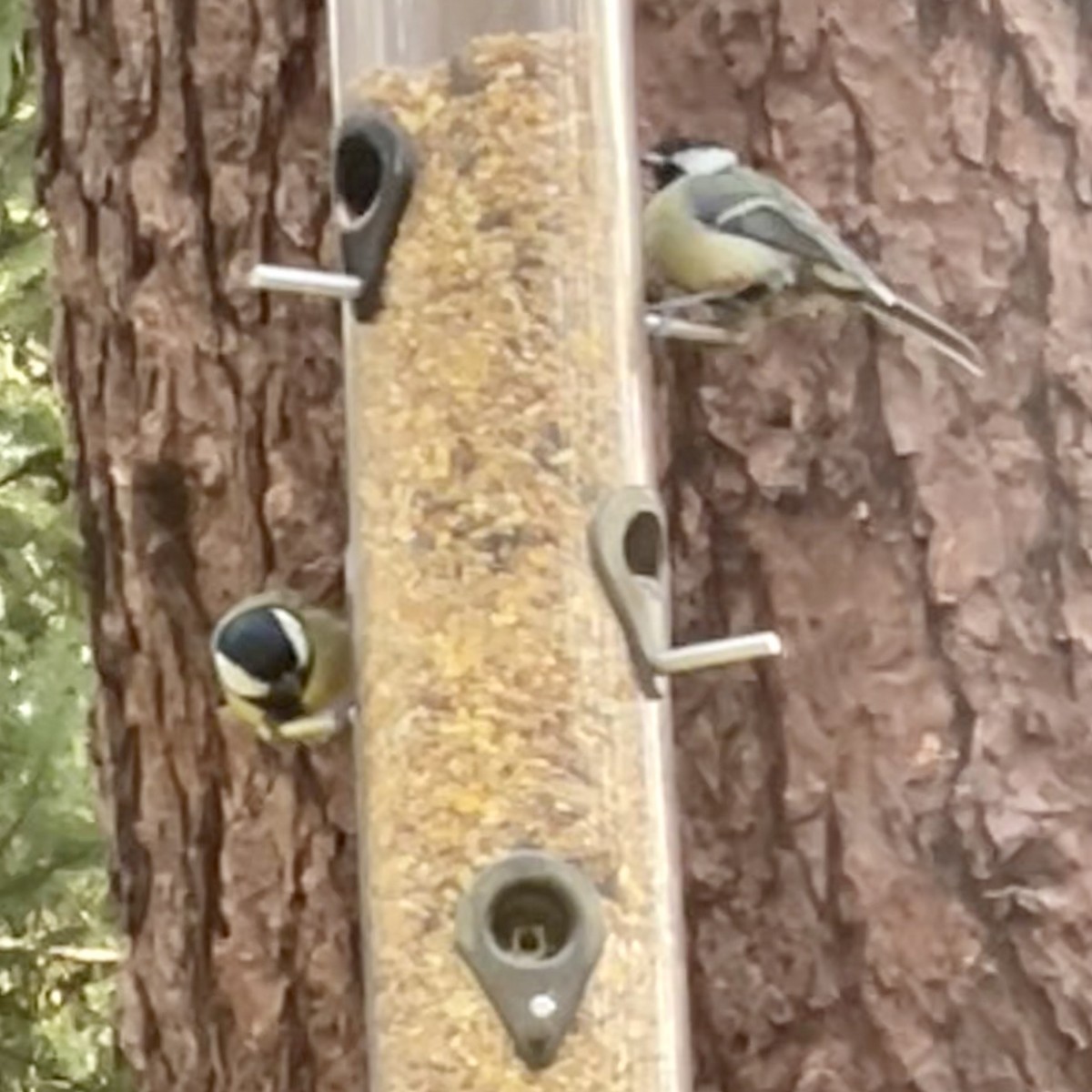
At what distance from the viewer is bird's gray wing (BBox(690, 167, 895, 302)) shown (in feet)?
5.83

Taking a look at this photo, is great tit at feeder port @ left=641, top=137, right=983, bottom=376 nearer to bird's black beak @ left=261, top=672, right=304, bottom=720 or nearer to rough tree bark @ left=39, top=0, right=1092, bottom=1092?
rough tree bark @ left=39, top=0, right=1092, bottom=1092

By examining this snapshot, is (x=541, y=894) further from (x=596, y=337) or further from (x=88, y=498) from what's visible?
(x=88, y=498)

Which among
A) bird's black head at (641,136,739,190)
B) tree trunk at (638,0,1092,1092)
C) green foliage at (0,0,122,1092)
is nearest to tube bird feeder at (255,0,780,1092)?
bird's black head at (641,136,739,190)

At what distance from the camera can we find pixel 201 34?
2072 millimetres

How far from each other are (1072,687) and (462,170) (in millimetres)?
551

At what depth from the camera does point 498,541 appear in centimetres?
168

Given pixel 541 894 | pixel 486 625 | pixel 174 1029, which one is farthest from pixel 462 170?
pixel 174 1029

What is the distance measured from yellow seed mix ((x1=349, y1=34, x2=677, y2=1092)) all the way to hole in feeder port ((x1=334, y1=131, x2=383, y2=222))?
2 cm

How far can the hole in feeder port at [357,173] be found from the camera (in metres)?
1.71

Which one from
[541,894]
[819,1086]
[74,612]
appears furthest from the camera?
[74,612]

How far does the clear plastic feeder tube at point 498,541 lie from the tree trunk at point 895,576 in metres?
0.25

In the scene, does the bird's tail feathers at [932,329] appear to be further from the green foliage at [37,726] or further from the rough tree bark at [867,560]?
the green foliage at [37,726]

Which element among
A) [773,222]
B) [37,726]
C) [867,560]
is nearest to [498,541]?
[773,222]

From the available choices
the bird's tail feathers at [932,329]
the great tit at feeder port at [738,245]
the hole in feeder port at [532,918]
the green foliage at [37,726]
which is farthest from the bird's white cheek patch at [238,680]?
the green foliage at [37,726]
